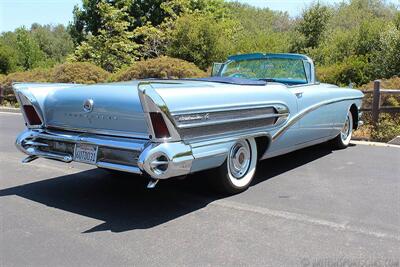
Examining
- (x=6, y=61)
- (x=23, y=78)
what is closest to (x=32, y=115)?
(x=23, y=78)

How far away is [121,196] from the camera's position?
504 cm

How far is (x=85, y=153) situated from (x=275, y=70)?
3.24m

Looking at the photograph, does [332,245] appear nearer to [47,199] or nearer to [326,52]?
[47,199]

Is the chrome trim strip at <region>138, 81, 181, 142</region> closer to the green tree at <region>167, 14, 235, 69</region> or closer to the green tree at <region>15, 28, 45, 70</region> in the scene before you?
the green tree at <region>167, 14, 235, 69</region>

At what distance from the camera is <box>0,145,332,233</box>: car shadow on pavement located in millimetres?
4328

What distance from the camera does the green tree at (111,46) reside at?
25.5 m

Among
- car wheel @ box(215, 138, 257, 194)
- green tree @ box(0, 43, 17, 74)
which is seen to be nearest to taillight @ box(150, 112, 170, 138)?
car wheel @ box(215, 138, 257, 194)

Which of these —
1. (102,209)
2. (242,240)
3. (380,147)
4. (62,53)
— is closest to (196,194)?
(102,209)

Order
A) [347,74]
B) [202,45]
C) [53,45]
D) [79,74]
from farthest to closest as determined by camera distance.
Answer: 1. [53,45]
2. [202,45]
3. [79,74]
4. [347,74]

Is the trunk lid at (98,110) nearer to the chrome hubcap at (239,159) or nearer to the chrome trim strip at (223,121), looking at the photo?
the chrome trim strip at (223,121)

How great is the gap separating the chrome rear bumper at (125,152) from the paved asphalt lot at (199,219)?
46 cm

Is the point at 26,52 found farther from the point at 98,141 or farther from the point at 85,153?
the point at 98,141

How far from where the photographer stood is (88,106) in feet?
14.9

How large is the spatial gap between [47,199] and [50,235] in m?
1.10
